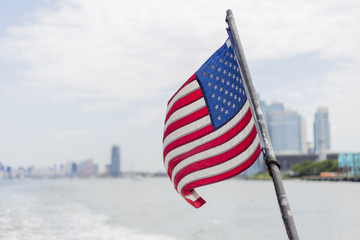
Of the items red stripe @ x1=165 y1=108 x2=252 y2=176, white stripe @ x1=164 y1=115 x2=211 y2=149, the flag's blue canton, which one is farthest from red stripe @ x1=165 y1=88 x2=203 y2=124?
red stripe @ x1=165 y1=108 x2=252 y2=176

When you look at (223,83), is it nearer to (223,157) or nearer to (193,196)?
(223,157)

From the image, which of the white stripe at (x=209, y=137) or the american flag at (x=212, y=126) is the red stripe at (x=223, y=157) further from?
the white stripe at (x=209, y=137)

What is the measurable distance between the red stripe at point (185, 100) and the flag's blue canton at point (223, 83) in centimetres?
12

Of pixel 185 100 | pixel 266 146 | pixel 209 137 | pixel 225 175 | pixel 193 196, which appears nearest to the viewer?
pixel 266 146

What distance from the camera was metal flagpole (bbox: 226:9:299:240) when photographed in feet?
17.8

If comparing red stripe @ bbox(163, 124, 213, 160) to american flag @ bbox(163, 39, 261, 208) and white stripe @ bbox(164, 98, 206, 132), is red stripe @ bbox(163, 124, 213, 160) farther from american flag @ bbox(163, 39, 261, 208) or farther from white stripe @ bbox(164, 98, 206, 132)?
white stripe @ bbox(164, 98, 206, 132)

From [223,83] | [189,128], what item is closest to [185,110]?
[189,128]

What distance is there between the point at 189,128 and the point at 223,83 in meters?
0.91

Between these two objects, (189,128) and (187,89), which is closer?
(187,89)

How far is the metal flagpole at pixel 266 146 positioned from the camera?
17.8 feet

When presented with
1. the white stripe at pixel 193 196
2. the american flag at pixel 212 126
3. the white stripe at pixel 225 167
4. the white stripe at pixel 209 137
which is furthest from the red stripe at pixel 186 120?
the white stripe at pixel 193 196

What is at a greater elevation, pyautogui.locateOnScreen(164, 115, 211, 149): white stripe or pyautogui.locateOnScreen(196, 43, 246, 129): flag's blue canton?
pyautogui.locateOnScreen(196, 43, 246, 129): flag's blue canton

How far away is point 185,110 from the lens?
25.3 feet

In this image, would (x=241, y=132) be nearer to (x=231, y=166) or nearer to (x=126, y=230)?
(x=231, y=166)
